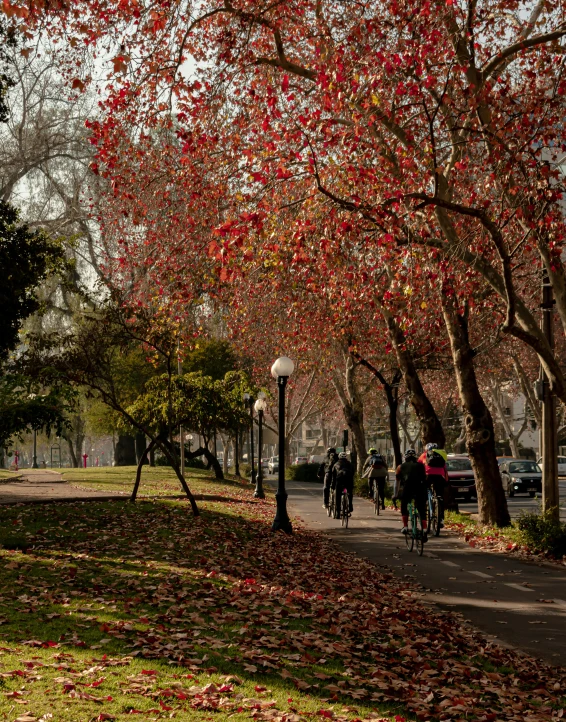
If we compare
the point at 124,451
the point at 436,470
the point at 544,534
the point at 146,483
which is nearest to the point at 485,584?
the point at 544,534

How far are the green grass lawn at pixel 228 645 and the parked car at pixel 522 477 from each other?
86.0ft

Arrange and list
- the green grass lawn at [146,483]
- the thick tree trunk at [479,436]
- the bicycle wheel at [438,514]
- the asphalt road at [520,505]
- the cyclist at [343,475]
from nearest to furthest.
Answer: the bicycle wheel at [438,514], the thick tree trunk at [479,436], the cyclist at [343,475], the green grass lawn at [146,483], the asphalt road at [520,505]

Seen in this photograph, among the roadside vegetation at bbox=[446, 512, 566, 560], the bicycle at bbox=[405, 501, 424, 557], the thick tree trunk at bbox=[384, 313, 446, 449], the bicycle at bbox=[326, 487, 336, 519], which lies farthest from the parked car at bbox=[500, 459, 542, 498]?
the bicycle at bbox=[405, 501, 424, 557]

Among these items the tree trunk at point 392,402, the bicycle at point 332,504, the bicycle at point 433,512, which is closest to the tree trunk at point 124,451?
the tree trunk at point 392,402

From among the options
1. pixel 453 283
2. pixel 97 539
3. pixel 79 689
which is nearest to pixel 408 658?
pixel 79 689

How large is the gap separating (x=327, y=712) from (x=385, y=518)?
60.6 ft

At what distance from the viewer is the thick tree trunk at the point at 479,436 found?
792 inches

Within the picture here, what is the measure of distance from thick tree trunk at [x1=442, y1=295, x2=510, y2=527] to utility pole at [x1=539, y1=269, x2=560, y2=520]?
2848mm

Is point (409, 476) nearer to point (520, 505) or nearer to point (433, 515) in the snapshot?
point (433, 515)

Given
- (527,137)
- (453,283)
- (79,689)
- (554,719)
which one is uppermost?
(527,137)

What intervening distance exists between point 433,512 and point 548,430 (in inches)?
120

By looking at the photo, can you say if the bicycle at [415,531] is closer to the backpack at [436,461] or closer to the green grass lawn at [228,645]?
the backpack at [436,461]

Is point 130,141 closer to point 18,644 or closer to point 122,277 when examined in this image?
point 18,644

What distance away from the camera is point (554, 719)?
6.62 metres
